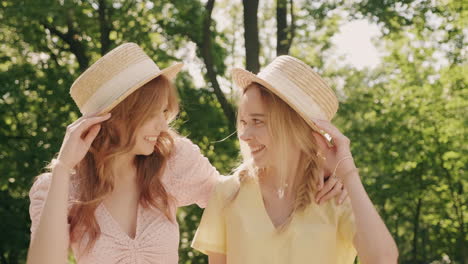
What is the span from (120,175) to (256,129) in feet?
2.97

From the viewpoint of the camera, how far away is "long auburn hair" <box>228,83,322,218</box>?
3.41 metres

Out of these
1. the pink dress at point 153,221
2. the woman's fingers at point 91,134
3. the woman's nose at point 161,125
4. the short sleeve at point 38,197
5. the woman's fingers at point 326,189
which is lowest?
the pink dress at point 153,221

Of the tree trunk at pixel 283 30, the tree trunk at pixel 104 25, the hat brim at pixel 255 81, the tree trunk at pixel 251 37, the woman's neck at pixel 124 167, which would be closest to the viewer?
the hat brim at pixel 255 81

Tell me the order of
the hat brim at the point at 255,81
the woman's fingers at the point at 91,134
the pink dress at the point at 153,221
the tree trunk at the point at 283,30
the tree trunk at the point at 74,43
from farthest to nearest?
the tree trunk at the point at 74,43 < the tree trunk at the point at 283,30 < the pink dress at the point at 153,221 < the woman's fingers at the point at 91,134 < the hat brim at the point at 255,81

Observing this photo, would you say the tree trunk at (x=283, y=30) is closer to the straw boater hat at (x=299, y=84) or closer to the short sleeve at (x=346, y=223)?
the straw boater hat at (x=299, y=84)

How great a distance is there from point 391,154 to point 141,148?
15128 millimetres

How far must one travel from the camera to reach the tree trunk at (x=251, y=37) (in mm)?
12430

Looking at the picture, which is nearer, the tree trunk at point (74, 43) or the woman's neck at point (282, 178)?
the woman's neck at point (282, 178)

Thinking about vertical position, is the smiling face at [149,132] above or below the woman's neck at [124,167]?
above

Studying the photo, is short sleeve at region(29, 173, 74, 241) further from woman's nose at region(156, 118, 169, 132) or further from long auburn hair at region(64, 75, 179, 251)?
woman's nose at region(156, 118, 169, 132)

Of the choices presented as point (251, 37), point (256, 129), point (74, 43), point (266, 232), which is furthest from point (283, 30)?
point (266, 232)

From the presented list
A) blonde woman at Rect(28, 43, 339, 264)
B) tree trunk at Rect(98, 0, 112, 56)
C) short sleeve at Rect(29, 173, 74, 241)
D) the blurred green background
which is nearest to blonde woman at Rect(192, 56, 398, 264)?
blonde woman at Rect(28, 43, 339, 264)

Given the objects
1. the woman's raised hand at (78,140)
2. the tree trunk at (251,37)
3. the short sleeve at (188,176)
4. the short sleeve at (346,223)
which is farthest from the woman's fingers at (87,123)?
the tree trunk at (251,37)

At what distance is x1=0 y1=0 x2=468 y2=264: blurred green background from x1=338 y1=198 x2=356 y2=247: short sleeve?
6.83 m
